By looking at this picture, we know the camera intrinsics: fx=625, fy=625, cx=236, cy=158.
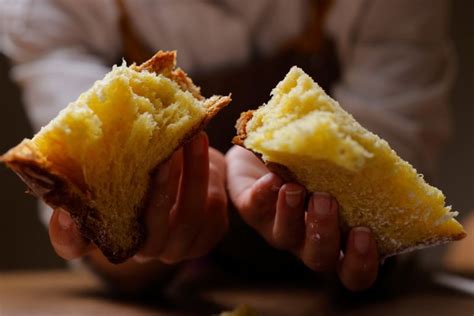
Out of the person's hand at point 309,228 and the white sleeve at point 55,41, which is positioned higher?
the white sleeve at point 55,41

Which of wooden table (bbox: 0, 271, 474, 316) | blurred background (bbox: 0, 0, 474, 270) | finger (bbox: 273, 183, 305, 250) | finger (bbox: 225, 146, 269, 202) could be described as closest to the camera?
finger (bbox: 273, 183, 305, 250)

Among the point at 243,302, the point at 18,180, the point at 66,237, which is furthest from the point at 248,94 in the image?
the point at 18,180

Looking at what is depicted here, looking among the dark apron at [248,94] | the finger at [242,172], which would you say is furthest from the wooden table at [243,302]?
the finger at [242,172]

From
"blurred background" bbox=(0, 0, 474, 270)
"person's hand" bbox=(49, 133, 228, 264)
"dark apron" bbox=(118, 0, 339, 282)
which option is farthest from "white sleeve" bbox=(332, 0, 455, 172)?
"blurred background" bbox=(0, 0, 474, 270)

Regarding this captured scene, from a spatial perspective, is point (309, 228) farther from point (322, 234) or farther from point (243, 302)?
point (243, 302)

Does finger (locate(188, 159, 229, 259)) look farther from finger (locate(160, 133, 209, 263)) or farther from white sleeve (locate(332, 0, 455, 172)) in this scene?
white sleeve (locate(332, 0, 455, 172))

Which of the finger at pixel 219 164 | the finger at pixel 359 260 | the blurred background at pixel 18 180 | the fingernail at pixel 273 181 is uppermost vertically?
the blurred background at pixel 18 180

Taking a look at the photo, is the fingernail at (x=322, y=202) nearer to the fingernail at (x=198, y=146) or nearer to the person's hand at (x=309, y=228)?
the person's hand at (x=309, y=228)
